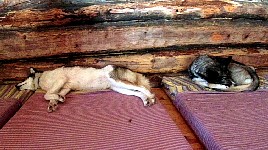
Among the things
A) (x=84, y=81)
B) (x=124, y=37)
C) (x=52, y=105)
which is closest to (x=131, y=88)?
(x=84, y=81)

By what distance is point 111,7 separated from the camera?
285 centimetres

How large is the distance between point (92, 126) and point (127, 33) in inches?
44.6

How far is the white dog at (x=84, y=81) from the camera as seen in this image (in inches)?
106

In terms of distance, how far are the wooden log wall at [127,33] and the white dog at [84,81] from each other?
165 millimetres

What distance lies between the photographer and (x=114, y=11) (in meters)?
2.86

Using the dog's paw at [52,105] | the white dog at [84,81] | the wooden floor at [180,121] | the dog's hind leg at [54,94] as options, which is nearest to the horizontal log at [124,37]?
the white dog at [84,81]

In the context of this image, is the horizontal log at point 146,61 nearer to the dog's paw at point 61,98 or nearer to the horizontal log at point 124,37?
the horizontal log at point 124,37

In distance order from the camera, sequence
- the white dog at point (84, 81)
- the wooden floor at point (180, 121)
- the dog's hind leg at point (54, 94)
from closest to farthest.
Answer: the wooden floor at point (180, 121), the dog's hind leg at point (54, 94), the white dog at point (84, 81)

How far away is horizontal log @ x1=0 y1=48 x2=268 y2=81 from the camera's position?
Answer: 9.61ft

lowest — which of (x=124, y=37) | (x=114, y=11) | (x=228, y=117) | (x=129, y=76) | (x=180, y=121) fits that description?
(x=180, y=121)

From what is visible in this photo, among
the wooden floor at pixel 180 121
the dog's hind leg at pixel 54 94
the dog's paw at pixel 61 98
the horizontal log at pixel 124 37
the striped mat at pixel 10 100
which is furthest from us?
the horizontal log at pixel 124 37

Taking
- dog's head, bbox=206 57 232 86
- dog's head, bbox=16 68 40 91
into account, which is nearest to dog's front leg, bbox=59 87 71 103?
dog's head, bbox=16 68 40 91

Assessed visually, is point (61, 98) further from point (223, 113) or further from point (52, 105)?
point (223, 113)

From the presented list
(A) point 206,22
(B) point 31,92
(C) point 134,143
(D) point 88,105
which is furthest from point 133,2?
(C) point 134,143
